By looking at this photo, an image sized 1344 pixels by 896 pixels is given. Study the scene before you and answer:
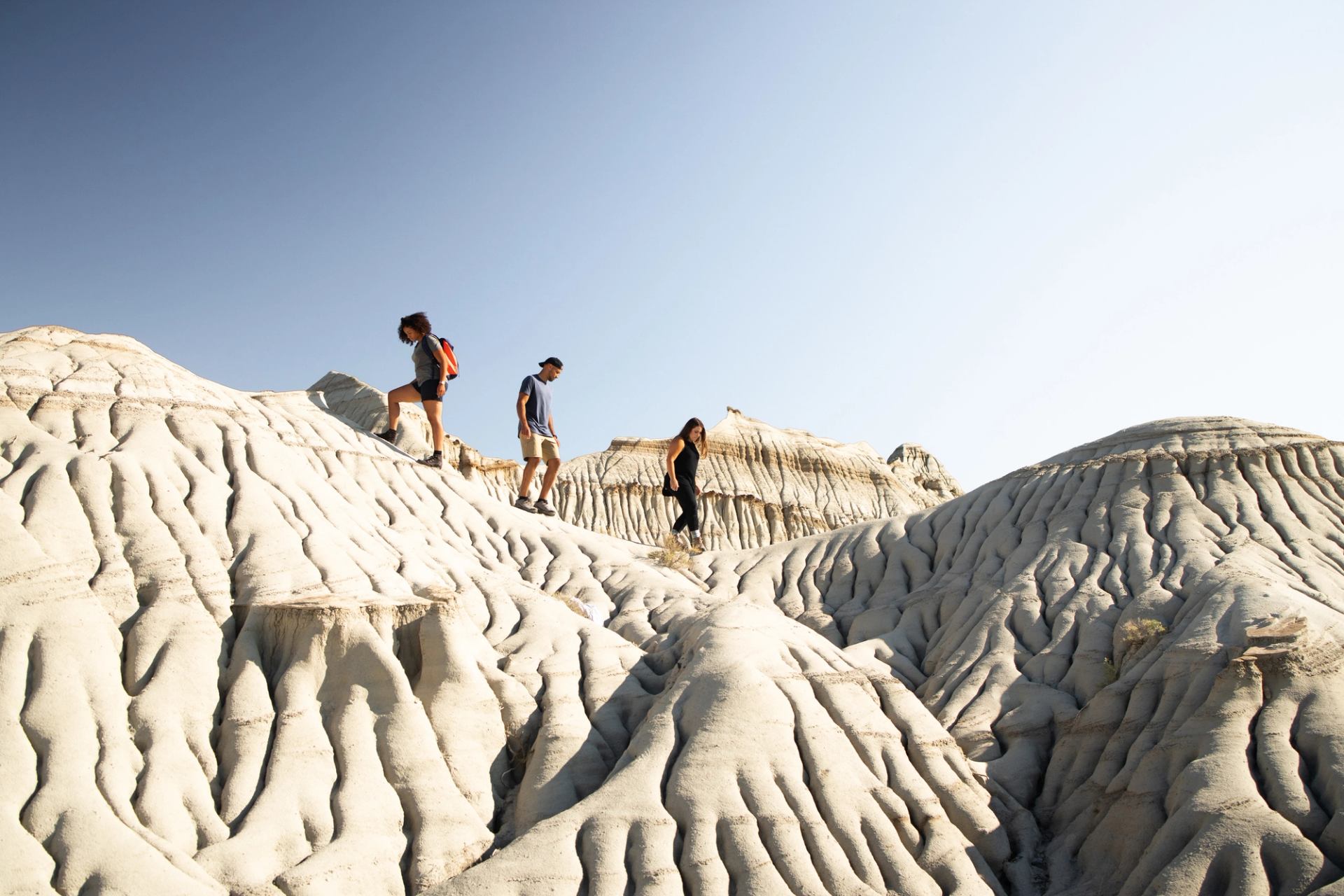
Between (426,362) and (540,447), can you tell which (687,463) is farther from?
(426,362)

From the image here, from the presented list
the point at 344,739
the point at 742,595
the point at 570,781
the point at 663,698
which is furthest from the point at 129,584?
the point at 742,595

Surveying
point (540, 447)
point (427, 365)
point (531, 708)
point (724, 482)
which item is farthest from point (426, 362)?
point (724, 482)

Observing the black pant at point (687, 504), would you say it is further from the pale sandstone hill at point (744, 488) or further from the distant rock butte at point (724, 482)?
the pale sandstone hill at point (744, 488)

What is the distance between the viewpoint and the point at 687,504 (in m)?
19.0

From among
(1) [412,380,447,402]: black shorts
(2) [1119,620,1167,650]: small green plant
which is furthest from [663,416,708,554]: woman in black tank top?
(2) [1119,620,1167,650]: small green plant

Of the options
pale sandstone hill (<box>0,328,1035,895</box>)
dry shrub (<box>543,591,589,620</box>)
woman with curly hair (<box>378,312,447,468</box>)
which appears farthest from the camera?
woman with curly hair (<box>378,312,447,468</box>)

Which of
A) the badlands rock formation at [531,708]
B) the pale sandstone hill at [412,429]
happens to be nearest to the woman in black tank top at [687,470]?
the badlands rock formation at [531,708]

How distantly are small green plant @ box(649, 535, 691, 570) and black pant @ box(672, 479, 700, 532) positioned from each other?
0.92ft

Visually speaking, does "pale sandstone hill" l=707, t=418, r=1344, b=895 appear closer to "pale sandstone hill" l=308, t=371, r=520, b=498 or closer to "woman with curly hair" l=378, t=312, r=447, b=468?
"woman with curly hair" l=378, t=312, r=447, b=468

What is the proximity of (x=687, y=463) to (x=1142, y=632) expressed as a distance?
8.36 metres

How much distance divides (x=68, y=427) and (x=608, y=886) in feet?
28.3

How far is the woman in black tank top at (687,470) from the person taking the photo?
18250 mm

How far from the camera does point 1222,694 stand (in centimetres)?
1055

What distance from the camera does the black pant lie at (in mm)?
18812
